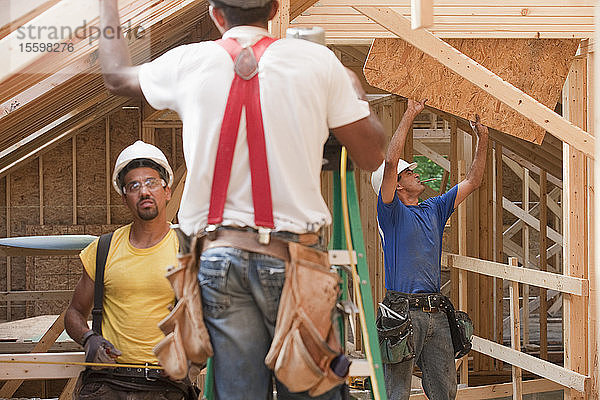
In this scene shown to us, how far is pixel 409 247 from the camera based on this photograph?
468cm

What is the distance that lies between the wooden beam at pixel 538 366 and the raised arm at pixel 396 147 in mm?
1627

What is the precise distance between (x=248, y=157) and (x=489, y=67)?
3524 mm

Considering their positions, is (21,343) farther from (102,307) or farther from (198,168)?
(198,168)

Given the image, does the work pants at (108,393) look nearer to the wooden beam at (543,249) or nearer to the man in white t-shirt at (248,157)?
the man in white t-shirt at (248,157)

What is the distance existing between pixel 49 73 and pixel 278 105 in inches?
60.1

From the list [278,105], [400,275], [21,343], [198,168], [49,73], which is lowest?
[21,343]

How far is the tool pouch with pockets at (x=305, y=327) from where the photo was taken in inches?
74.2

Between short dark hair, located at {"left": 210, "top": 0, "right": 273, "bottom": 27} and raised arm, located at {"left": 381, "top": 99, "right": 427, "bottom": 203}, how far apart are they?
238 cm

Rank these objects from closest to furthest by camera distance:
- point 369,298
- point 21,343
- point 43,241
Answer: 1. point 369,298
2. point 43,241
3. point 21,343

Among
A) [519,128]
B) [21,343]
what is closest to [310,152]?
[519,128]

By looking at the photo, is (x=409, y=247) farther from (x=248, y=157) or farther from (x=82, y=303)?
(x=248, y=157)

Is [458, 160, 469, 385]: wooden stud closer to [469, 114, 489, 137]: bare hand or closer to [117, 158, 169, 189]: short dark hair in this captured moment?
[469, 114, 489, 137]: bare hand

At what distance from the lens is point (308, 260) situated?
1.95m

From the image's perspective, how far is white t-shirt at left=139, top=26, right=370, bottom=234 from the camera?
6.34 feet
